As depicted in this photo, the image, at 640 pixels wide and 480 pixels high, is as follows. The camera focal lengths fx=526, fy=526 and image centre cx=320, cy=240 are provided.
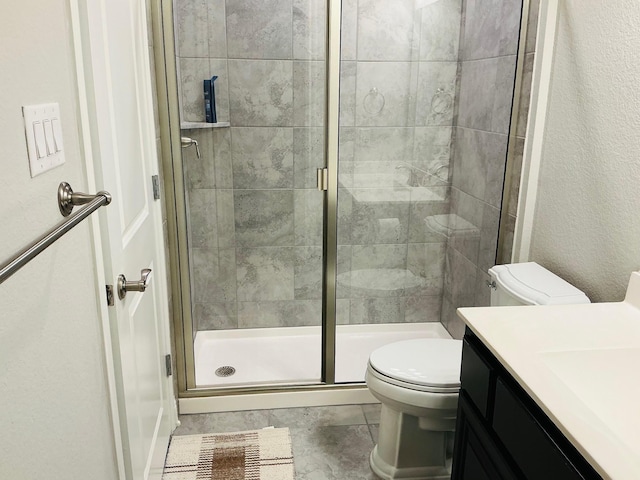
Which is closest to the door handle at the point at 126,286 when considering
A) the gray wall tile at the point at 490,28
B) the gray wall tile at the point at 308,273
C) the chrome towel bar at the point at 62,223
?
the chrome towel bar at the point at 62,223

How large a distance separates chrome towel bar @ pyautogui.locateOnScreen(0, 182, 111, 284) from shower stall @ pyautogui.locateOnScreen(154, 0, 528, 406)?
124 centimetres

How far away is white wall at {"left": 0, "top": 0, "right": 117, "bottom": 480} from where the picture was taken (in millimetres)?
756

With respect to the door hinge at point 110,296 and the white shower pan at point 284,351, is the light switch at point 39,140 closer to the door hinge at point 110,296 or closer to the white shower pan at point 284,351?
the door hinge at point 110,296

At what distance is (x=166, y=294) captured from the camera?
209 cm

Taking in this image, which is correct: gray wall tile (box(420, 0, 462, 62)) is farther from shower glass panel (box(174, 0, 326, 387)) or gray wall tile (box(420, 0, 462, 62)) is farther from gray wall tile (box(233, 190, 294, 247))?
gray wall tile (box(233, 190, 294, 247))

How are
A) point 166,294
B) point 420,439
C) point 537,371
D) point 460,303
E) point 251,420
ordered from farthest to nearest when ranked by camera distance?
1. point 460,303
2. point 251,420
3. point 166,294
4. point 420,439
5. point 537,371

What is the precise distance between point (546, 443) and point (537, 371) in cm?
16

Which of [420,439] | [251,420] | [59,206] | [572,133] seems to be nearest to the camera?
[59,206]

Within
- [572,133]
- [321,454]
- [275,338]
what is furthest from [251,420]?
[572,133]

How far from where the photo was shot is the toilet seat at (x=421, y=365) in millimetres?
1793

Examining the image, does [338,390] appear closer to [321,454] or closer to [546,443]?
[321,454]

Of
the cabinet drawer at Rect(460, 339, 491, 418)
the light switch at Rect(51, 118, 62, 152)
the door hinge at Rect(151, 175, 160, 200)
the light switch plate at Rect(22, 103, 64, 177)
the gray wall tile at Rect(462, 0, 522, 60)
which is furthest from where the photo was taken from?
the gray wall tile at Rect(462, 0, 522, 60)

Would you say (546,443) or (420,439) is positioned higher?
(546,443)

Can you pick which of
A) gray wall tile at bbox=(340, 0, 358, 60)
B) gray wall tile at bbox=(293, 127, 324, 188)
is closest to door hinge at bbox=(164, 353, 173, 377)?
gray wall tile at bbox=(293, 127, 324, 188)
